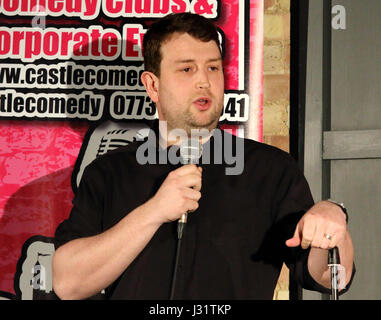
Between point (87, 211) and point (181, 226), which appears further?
point (87, 211)

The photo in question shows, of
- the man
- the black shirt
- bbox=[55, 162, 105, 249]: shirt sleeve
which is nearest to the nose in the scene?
the man

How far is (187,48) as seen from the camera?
2.15 metres

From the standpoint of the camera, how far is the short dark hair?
2186 millimetres

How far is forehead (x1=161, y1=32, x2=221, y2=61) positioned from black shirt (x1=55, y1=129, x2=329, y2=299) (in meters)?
0.35

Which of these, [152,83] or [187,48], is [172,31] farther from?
[152,83]

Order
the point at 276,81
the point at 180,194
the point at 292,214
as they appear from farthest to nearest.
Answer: the point at 276,81 < the point at 292,214 < the point at 180,194

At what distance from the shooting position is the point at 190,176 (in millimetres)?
1624

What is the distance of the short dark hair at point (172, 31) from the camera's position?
2186mm

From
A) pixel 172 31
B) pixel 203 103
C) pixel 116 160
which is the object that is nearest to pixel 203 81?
pixel 203 103

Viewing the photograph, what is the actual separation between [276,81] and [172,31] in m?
0.93

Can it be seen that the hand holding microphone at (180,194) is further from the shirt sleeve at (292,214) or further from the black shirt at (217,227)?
the shirt sleeve at (292,214)

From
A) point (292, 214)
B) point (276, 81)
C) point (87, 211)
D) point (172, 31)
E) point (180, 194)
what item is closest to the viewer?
point (180, 194)

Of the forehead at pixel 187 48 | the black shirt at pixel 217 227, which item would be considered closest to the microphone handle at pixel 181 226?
Result: the black shirt at pixel 217 227
